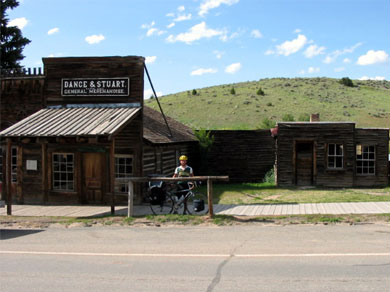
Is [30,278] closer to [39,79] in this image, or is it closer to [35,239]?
[35,239]

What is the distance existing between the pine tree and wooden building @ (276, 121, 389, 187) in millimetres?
23075

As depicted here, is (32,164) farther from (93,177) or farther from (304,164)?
(304,164)

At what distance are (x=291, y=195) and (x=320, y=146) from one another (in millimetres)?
4138

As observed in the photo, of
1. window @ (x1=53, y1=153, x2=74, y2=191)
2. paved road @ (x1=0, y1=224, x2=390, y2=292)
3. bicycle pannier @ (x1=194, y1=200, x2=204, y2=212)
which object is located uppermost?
window @ (x1=53, y1=153, x2=74, y2=191)

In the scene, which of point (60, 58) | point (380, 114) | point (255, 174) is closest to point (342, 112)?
point (380, 114)

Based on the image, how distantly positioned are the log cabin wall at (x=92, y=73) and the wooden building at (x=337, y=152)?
7743mm

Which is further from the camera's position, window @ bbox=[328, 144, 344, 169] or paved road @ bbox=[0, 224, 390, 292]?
window @ bbox=[328, 144, 344, 169]

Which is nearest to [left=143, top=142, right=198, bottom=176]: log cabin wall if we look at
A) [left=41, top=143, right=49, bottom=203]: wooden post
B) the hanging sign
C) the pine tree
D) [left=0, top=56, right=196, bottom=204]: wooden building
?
[left=0, top=56, right=196, bottom=204]: wooden building

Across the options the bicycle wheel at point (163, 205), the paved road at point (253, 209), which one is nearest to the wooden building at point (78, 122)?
the paved road at point (253, 209)

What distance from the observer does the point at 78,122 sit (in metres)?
14.9

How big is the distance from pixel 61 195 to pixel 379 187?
1442cm

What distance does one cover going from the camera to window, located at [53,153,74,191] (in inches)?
648

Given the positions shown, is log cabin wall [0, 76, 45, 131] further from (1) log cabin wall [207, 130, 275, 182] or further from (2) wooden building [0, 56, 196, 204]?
(1) log cabin wall [207, 130, 275, 182]

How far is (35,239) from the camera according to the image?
33.1 ft
